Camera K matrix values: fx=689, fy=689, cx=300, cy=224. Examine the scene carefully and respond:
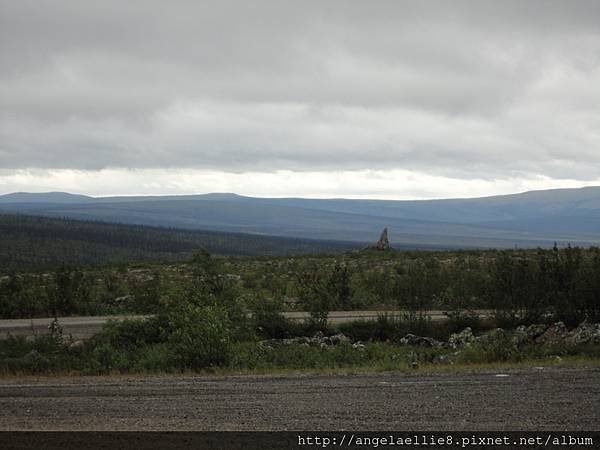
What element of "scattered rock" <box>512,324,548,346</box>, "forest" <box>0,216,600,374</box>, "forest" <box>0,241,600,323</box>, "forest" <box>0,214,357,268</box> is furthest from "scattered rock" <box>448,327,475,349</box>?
"forest" <box>0,214,357,268</box>

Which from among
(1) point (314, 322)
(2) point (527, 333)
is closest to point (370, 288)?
(1) point (314, 322)

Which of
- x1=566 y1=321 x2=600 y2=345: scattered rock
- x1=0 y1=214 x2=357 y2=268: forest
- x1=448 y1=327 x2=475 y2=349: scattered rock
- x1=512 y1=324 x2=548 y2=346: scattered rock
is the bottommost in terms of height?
x1=0 y1=214 x2=357 y2=268: forest

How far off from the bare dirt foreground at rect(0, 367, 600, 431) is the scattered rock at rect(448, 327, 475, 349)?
6148 millimetres

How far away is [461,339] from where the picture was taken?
20875 millimetres

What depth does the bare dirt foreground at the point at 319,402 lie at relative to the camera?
10055 mm

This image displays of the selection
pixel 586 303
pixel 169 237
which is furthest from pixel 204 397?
pixel 169 237

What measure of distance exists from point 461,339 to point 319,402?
414 inches

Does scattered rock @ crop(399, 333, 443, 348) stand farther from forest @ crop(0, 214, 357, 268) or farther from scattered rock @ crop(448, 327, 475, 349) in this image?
forest @ crop(0, 214, 357, 268)

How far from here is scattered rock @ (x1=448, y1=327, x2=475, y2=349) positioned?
2034cm

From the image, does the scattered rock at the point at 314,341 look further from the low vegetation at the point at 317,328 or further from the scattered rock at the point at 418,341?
the scattered rock at the point at 418,341

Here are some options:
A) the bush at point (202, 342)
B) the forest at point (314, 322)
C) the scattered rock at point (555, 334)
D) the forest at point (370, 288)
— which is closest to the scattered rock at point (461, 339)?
the forest at point (314, 322)

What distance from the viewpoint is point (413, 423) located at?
32.6 ft

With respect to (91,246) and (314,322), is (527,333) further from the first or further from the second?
(91,246)

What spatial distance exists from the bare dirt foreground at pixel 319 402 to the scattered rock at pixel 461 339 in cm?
615
